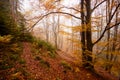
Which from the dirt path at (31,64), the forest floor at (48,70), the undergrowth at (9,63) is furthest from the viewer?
the forest floor at (48,70)

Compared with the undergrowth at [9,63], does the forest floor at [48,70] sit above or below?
below

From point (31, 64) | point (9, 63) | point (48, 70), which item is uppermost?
point (9, 63)

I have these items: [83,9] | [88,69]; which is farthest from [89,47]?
[83,9]

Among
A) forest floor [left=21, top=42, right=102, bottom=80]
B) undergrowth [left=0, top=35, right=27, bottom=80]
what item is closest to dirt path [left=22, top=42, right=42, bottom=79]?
forest floor [left=21, top=42, right=102, bottom=80]

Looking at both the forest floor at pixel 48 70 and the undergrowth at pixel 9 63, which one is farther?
the forest floor at pixel 48 70

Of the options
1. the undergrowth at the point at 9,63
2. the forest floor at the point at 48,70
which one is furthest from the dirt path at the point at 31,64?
the undergrowth at the point at 9,63

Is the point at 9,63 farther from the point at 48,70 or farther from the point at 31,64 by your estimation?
the point at 48,70

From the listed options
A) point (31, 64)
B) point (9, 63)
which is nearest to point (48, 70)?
point (31, 64)

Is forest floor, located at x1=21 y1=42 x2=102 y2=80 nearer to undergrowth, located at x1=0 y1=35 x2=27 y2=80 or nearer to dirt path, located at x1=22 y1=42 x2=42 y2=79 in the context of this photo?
dirt path, located at x1=22 y1=42 x2=42 y2=79

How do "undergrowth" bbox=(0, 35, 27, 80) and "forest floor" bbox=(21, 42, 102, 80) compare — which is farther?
"forest floor" bbox=(21, 42, 102, 80)

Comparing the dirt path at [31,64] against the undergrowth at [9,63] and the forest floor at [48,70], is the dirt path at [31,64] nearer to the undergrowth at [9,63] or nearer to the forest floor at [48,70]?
the forest floor at [48,70]

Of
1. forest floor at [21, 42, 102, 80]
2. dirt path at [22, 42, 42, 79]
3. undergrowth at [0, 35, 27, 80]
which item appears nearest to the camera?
undergrowth at [0, 35, 27, 80]

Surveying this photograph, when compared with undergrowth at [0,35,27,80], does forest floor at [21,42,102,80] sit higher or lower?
lower

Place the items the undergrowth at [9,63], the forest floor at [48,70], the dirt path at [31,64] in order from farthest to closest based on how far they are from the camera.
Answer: the forest floor at [48,70] < the dirt path at [31,64] < the undergrowth at [9,63]
